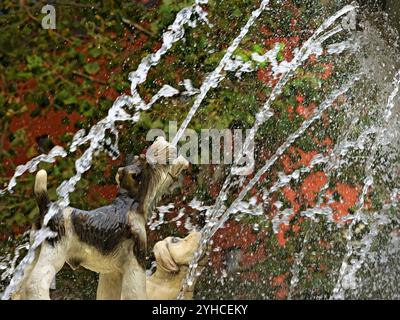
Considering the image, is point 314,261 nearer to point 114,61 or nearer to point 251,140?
point 251,140

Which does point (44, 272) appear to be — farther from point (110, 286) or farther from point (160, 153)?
point (160, 153)

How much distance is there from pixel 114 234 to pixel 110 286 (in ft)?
1.05

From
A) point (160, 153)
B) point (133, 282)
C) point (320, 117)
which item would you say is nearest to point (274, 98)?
point (320, 117)

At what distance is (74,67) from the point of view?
24.5ft

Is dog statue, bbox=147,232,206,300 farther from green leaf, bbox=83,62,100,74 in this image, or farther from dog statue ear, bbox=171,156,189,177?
green leaf, bbox=83,62,100,74

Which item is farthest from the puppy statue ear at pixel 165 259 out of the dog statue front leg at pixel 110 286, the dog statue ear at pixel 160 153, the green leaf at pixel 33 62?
the green leaf at pixel 33 62

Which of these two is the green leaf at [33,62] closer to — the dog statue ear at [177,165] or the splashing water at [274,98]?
the splashing water at [274,98]

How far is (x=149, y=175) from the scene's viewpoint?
402 cm

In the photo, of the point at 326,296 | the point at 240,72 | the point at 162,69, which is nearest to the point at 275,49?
the point at 240,72

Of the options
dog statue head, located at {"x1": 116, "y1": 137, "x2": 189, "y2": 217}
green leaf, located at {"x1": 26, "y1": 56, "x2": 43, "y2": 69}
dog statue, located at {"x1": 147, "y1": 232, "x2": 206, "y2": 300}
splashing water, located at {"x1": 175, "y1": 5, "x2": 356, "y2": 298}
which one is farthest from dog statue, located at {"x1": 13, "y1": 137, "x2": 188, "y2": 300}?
green leaf, located at {"x1": 26, "y1": 56, "x2": 43, "y2": 69}
